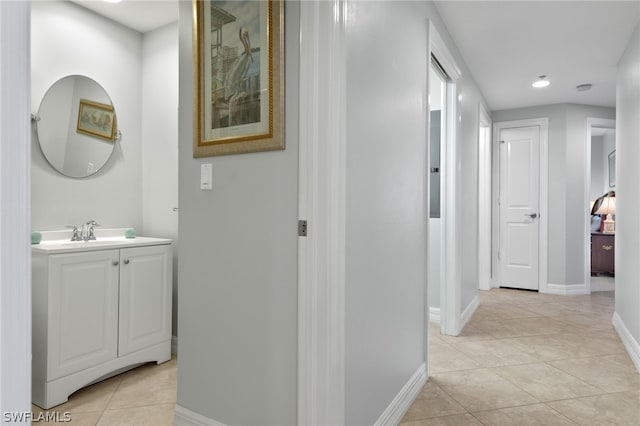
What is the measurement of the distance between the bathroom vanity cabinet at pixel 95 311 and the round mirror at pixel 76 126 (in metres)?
0.67

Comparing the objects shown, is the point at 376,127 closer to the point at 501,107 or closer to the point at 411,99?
the point at 411,99

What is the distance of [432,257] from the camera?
12.2ft

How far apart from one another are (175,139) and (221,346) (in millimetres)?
1759

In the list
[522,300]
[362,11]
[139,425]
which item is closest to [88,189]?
[139,425]

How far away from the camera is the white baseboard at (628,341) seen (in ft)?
8.69

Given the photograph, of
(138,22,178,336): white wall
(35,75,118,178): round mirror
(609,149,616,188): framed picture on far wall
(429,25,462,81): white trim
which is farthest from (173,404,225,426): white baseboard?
(609,149,616,188): framed picture on far wall

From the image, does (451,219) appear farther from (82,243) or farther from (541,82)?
(82,243)

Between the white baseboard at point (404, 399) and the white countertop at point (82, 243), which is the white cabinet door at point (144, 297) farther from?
the white baseboard at point (404, 399)

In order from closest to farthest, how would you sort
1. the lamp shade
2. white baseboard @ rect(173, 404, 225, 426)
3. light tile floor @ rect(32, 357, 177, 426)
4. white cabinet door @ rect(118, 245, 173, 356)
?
Result: white baseboard @ rect(173, 404, 225, 426), light tile floor @ rect(32, 357, 177, 426), white cabinet door @ rect(118, 245, 173, 356), the lamp shade

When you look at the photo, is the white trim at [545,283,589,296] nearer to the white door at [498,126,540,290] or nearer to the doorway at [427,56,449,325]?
the white door at [498,126,540,290]

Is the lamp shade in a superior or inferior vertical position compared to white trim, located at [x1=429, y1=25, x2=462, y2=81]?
inferior

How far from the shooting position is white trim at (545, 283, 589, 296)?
487 cm

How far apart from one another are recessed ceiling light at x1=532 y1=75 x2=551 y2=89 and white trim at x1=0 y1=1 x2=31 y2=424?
4.49 metres

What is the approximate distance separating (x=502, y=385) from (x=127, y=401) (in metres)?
2.11
